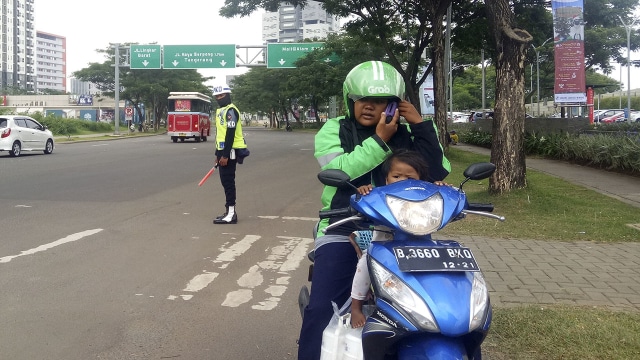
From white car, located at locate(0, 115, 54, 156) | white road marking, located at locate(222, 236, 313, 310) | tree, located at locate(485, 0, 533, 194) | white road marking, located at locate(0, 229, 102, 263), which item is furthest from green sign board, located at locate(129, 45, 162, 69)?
white road marking, located at locate(222, 236, 313, 310)

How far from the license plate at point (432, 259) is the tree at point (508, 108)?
26.9 feet

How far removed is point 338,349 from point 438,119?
16.6 m

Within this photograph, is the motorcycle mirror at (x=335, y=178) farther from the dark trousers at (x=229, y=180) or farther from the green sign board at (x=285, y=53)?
the green sign board at (x=285, y=53)

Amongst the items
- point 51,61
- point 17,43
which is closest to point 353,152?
point 17,43

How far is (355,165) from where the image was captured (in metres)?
3.03

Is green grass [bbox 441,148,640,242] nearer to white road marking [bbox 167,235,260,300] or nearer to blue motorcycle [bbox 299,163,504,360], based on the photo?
white road marking [bbox 167,235,260,300]

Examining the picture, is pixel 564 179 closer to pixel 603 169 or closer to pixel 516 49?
pixel 603 169

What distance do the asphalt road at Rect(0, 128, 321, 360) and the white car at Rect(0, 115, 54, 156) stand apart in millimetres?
10882

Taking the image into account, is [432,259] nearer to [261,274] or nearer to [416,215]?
[416,215]

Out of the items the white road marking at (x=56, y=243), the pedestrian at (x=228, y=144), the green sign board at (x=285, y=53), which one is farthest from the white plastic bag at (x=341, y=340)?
the green sign board at (x=285, y=53)

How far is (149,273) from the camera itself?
6008 millimetres

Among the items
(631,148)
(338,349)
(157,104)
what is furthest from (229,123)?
(157,104)

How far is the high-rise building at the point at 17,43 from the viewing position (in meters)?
135

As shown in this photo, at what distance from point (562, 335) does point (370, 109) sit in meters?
2.17
